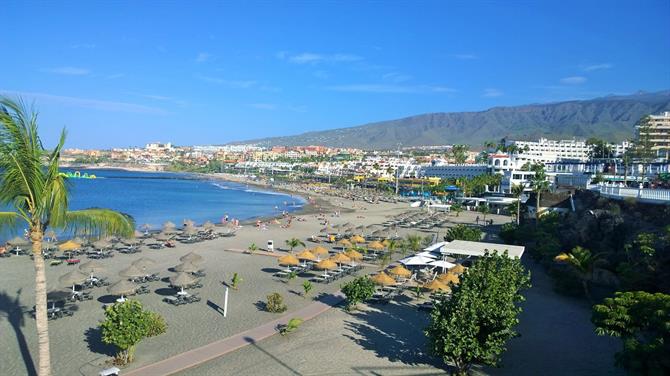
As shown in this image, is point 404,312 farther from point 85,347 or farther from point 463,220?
point 463,220

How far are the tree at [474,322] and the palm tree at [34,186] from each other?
23.9 ft

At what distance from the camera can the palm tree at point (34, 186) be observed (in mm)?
5980

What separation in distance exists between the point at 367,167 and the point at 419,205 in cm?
8445

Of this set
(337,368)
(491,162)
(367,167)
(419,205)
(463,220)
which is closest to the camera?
(337,368)

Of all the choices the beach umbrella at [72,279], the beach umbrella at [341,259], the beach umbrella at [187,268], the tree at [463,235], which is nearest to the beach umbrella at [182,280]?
the beach umbrella at [187,268]

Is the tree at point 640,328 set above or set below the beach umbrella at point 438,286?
above

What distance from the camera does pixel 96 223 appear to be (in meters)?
7.36

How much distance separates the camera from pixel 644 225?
63.7 feet

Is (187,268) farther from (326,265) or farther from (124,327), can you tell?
(124,327)

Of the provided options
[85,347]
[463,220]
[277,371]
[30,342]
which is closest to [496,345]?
[277,371]

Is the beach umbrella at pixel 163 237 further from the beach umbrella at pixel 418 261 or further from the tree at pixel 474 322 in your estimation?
the tree at pixel 474 322

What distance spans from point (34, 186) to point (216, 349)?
724cm

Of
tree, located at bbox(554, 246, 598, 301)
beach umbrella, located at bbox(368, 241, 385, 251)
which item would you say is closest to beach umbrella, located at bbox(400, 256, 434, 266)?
beach umbrella, located at bbox(368, 241, 385, 251)

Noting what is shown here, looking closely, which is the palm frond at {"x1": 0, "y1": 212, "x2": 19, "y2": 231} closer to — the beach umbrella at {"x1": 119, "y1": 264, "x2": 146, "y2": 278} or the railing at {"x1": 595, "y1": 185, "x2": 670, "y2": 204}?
the beach umbrella at {"x1": 119, "y1": 264, "x2": 146, "y2": 278}
